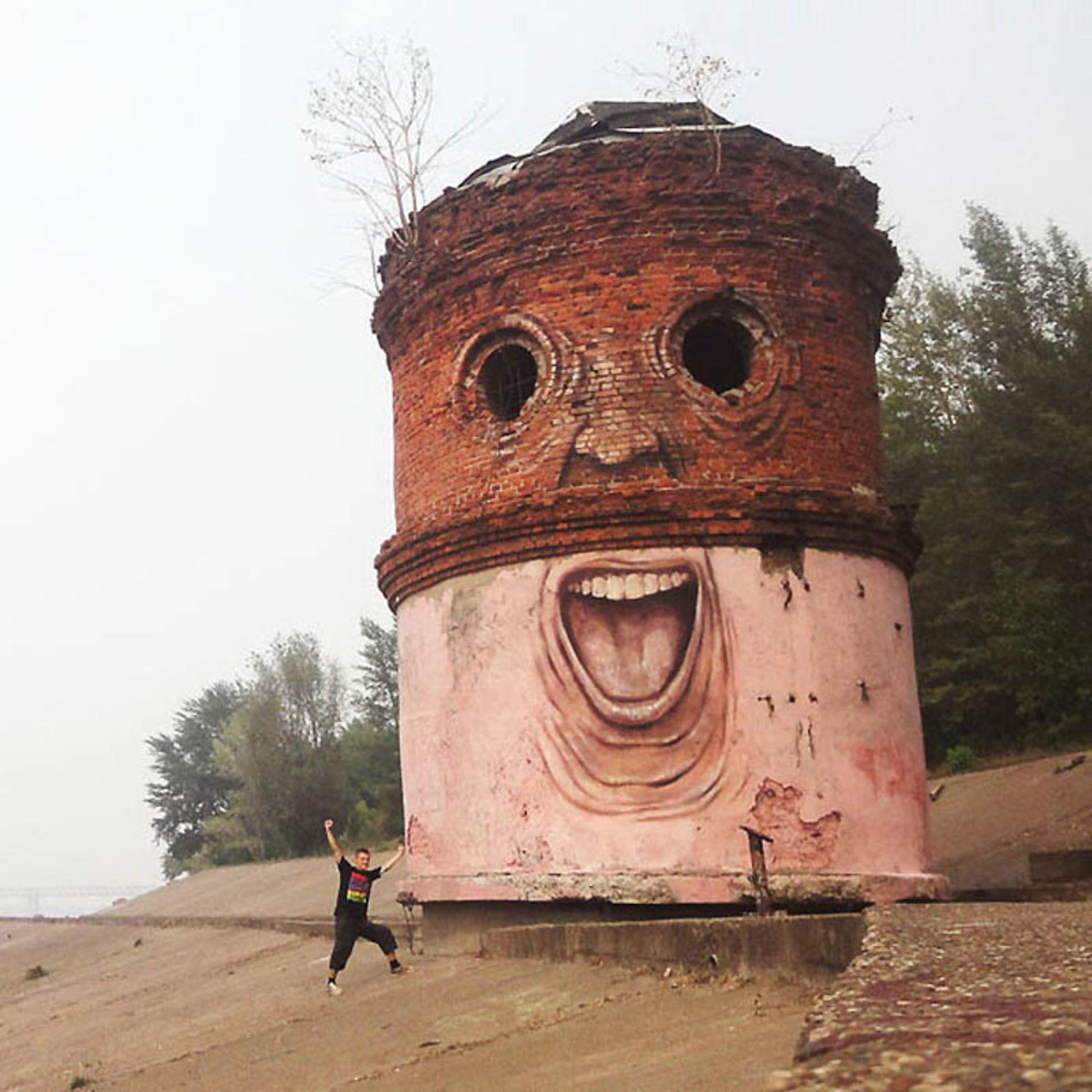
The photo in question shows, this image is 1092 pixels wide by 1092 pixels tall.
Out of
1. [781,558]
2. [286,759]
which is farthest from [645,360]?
[286,759]

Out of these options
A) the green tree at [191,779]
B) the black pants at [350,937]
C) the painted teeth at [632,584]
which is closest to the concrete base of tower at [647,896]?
the black pants at [350,937]

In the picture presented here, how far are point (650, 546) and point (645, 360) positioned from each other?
59.5 inches

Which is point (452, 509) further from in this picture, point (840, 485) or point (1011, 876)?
point (1011, 876)

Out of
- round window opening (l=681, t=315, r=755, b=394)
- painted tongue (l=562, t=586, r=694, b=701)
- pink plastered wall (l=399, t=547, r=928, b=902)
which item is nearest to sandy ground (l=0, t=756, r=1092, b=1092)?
pink plastered wall (l=399, t=547, r=928, b=902)

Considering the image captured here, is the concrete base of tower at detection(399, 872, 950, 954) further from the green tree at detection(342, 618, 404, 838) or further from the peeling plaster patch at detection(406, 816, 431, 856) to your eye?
the green tree at detection(342, 618, 404, 838)

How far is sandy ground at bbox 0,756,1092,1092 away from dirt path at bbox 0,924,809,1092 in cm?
2

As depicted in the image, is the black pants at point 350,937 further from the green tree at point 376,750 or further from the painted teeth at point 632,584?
the green tree at point 376,750

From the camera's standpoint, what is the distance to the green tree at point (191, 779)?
58.2 m

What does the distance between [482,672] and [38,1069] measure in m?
4.71

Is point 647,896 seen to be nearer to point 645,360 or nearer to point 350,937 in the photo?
point 350,937

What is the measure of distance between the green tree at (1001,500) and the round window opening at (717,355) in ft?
42.7

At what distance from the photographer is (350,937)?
1052 cm

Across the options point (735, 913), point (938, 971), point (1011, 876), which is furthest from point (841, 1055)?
point (1011, 876)

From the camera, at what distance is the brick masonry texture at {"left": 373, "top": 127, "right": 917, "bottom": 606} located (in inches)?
421
